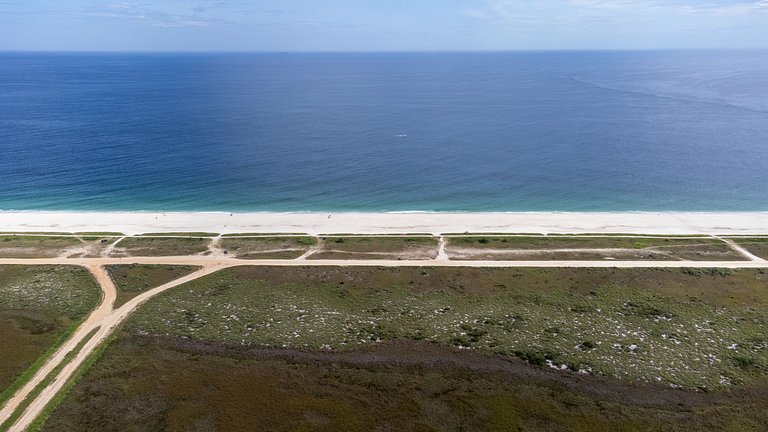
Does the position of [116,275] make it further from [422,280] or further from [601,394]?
[601,394]

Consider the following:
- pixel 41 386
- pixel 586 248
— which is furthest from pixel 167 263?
pixel 586 248

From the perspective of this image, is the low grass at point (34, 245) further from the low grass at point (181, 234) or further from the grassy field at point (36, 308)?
the low grass at point (181, 234)

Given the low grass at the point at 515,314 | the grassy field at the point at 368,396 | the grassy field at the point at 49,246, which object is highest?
the grassy field at the point at 49,246

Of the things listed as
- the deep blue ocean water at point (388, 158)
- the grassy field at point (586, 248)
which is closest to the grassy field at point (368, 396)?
the grassy field at point (586, 248)

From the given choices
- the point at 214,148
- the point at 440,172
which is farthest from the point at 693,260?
the point at 214,148

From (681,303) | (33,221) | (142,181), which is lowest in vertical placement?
(681,303)

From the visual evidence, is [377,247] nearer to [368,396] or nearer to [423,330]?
[423,330]
